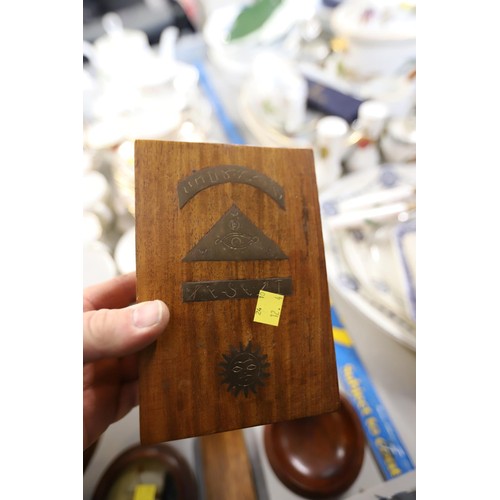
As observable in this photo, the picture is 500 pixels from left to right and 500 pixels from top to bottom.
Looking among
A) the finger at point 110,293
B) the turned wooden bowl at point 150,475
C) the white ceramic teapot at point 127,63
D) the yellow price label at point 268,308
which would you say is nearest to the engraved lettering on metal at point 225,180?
the yellow price label at point 268,308

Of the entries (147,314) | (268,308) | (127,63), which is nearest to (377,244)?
(268,308)

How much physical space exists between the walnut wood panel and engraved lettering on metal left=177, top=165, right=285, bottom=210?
0.39 metres

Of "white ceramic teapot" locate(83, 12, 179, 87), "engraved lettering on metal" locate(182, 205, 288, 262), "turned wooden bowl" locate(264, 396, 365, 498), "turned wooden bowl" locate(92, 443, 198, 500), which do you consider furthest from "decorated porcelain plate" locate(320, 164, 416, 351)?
"white ceramic teapot" locate(83, 12, 179, 87)

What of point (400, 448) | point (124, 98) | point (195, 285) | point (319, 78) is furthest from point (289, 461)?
point (319, 78)

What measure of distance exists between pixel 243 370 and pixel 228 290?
98mm

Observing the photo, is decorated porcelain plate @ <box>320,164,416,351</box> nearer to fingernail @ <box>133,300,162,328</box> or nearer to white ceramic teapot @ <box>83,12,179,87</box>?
fingernail @ <box>133,300,162,328</box>

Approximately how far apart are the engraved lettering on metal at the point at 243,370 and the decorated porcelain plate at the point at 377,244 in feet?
1.02

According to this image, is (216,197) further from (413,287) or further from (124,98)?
(124,98)

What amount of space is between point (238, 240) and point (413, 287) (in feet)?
1.24

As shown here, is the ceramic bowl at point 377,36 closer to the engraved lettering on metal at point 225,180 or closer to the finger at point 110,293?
the engraved lettering on metal at point 225,180

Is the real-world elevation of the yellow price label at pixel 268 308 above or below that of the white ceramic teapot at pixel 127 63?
below

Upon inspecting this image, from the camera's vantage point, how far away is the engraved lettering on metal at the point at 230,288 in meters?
0.42

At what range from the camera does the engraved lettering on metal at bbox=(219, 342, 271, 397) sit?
420 millimetres
